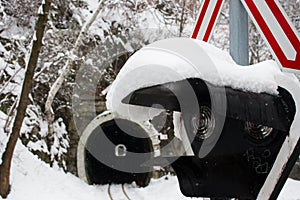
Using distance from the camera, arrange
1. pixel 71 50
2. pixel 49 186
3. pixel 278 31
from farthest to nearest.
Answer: pixel 71 50, pixel 49 186, pixel 278 31

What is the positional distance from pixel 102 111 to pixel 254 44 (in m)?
5.85

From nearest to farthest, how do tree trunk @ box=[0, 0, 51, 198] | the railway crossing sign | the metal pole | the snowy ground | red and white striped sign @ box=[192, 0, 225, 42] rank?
the railway crossing sign < the metal pole < red and white striped sign @ box=[192, 0, 225, 42] < tree trunk @ box=[0, 0, 51, 198] < the snowy ground

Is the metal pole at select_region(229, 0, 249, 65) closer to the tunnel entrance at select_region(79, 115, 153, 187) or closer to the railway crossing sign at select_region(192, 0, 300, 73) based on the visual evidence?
the railway crossing sign at select_region(192, 0, 300, 73)

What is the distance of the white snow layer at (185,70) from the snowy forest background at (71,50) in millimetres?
10629

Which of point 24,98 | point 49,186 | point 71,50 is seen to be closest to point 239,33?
point 24,98

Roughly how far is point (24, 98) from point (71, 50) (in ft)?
13.3

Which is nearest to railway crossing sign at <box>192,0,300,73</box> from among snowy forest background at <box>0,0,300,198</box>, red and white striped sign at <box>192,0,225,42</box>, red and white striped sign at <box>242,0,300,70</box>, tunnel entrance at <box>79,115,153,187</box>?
red and white striped sign at <box>242,0,300,70</box>

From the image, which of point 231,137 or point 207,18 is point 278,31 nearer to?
point 231,137

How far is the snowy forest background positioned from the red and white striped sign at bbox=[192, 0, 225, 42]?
396 inches

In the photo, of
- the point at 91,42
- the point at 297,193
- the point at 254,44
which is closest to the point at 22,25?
the point at 91,42

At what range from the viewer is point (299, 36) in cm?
138

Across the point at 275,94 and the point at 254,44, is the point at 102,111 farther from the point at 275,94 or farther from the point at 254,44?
the point at 275,94

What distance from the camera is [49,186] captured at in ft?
38.5

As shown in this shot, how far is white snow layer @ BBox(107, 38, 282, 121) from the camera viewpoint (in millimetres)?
1156
